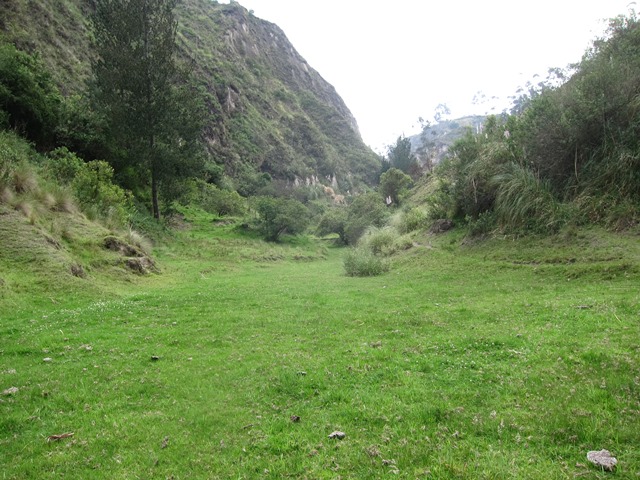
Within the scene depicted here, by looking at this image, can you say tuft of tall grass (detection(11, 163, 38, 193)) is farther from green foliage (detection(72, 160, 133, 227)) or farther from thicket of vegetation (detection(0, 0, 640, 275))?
green foliage (detection(72, 160, 133, 227))

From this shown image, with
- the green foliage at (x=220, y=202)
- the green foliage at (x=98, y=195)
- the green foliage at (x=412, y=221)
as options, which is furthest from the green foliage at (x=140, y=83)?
the green foliage at (x=412, y=221)

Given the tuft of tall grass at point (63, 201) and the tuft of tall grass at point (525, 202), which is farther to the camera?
the tuft of tall grass at point (63, 201)

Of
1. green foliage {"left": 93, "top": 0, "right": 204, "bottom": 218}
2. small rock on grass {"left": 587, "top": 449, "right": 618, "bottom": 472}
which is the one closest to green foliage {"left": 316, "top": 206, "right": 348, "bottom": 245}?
green foliage {"left": 93, "top": 0, "right": 204, "bottom": 218}

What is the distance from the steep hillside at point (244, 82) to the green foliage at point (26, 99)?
20.5 m

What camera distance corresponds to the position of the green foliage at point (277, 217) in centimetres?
5191

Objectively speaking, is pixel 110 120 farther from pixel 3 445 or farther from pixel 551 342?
pixel 551 342

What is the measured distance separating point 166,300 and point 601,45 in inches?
1190

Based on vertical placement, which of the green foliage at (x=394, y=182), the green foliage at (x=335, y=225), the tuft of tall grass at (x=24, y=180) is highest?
the green foliage at (x=394, y=182)

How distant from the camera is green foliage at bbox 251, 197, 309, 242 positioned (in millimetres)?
51906

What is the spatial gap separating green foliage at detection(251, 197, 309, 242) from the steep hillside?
21027 millimetres

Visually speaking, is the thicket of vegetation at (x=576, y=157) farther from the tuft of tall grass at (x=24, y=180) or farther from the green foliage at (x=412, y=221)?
the tuft of tall grass at (x=24, y=180)

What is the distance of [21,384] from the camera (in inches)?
282

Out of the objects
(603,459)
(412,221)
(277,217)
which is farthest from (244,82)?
(603,459)

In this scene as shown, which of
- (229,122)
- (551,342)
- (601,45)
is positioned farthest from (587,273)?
(229,122)
